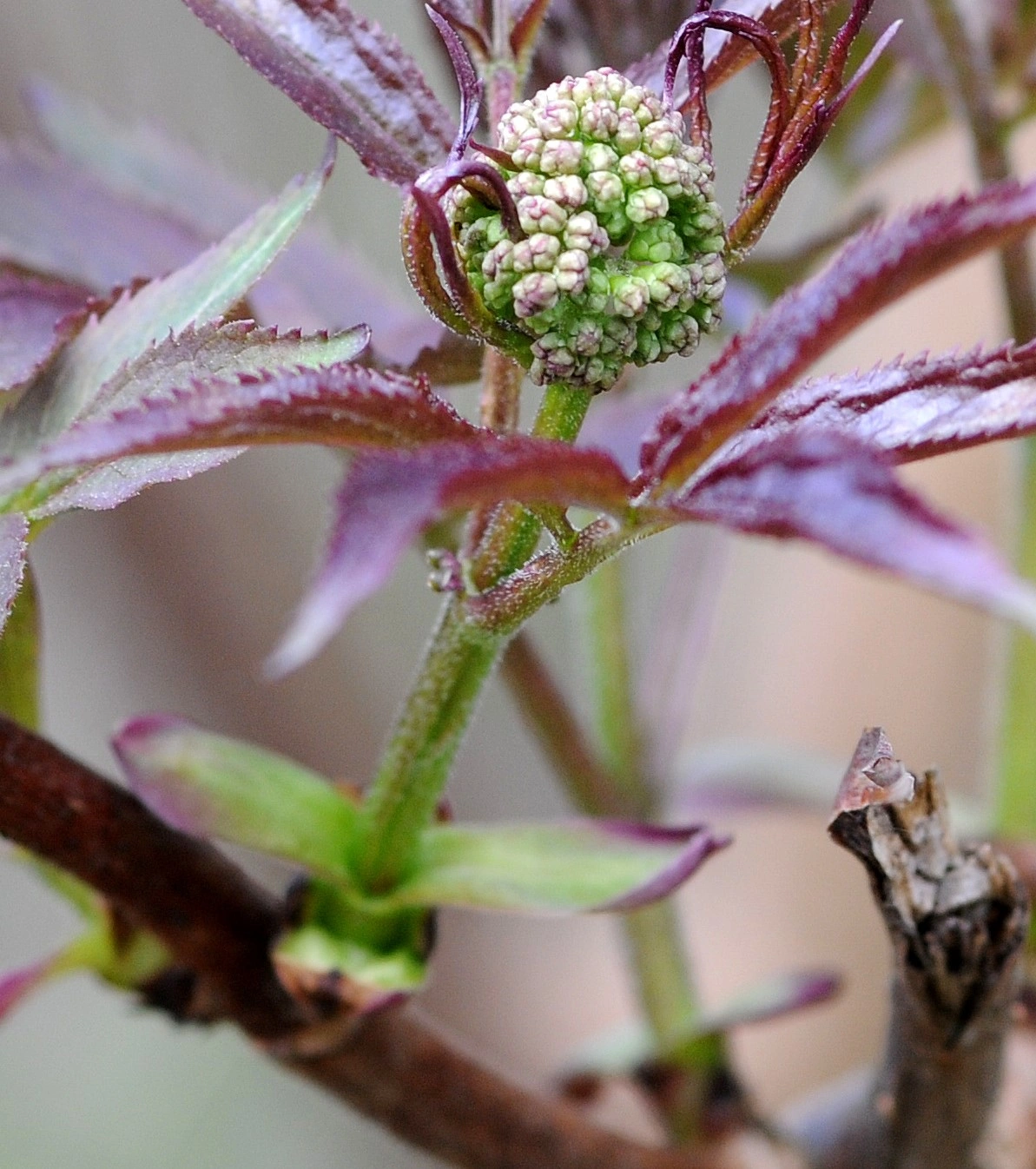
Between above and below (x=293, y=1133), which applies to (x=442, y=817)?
above

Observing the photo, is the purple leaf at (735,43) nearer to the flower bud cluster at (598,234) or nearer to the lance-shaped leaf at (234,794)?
the flower bud cluster at (598,234)

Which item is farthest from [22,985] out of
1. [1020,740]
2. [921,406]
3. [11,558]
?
[1020,740]

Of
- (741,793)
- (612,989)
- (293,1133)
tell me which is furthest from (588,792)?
(293,1133)

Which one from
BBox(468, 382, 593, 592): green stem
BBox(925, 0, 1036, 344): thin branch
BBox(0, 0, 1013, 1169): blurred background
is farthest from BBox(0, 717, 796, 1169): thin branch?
BBox(0, 0, 1013, 1169): blurred background

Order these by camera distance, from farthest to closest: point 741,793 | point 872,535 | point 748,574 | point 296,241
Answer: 1. point 748,574
2. point 741,793
3. point 296,241
4. point 872,535

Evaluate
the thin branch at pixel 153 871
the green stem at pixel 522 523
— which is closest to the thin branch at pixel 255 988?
the thin branch at pixel 153 871

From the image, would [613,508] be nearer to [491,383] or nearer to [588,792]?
[491,383]

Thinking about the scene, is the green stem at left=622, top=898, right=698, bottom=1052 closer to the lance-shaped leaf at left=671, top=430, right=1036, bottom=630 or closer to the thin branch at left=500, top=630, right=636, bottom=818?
the thin branch at left=500, top=630, right=636, bottom=818
